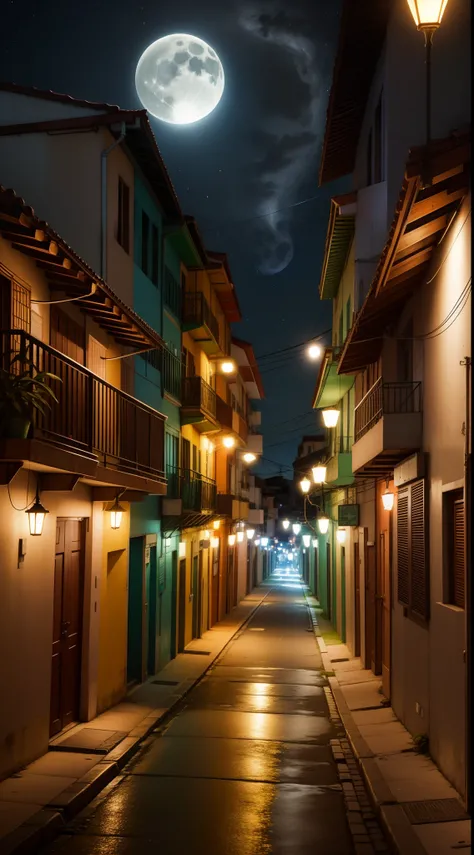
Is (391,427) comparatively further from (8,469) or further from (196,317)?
(196,317)

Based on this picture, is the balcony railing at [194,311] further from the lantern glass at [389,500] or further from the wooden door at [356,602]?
the lantern glass at [389,500]

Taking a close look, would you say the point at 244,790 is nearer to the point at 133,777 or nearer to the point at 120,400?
the point at 133,777

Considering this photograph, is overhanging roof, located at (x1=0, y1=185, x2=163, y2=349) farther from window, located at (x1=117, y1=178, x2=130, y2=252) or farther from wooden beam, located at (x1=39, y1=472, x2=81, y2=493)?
wooden beam, located at (x1=39, y1=472, x2=81, y2=493)

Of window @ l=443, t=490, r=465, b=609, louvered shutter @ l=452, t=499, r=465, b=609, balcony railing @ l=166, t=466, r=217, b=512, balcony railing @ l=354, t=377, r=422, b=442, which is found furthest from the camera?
balcony railing @ l=166, t=466, r=217, b=512

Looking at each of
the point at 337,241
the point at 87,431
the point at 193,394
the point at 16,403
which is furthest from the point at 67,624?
the point at 337,241

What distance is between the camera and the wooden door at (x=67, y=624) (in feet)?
44.3

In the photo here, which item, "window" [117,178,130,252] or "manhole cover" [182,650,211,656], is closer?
"window" [117,178,130,252]

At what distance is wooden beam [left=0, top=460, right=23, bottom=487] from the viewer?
9805 millimetres

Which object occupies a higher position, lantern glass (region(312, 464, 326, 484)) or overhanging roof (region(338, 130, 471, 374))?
overhanging roof (region(338, 130, 471, 374))

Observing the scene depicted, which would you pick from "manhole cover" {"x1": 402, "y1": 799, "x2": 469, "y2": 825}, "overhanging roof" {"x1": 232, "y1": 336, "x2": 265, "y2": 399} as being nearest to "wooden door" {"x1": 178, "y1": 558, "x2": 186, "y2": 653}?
"manhole cover" {"x1": 402, "y1": 799, "x2": 469, "y2": 825}

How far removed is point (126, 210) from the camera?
59.1ft

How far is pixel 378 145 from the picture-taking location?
19.1 metres

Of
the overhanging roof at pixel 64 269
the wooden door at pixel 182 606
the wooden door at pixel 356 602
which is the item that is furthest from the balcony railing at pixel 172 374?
the wooden door at pixel 356 602

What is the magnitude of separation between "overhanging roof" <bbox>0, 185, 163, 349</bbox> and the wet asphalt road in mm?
6408
